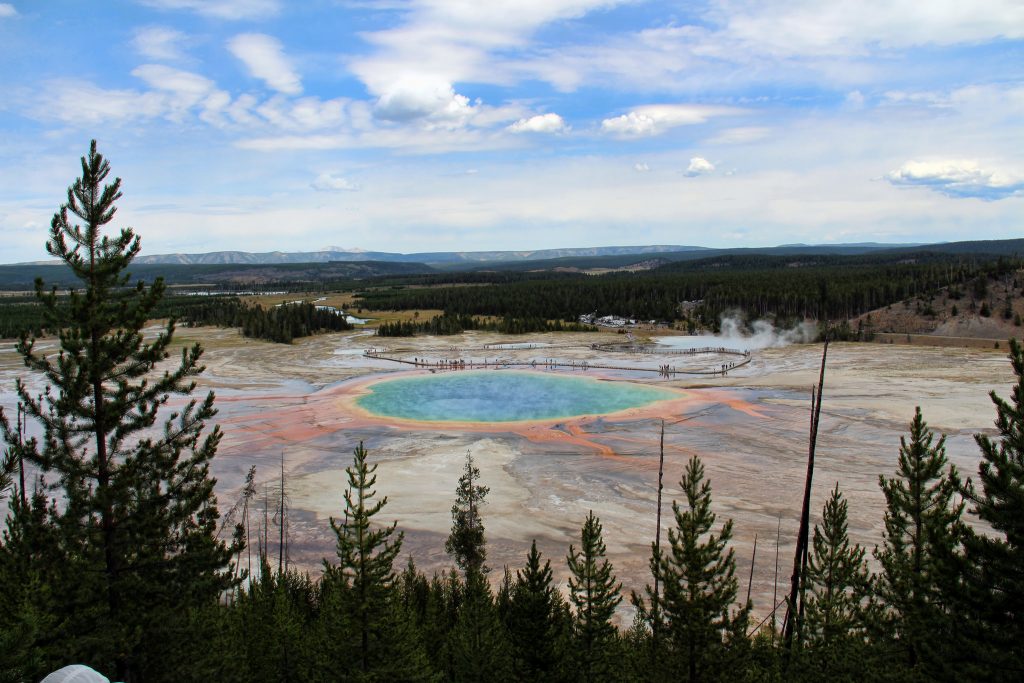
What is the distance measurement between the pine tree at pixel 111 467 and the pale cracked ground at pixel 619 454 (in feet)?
44.4

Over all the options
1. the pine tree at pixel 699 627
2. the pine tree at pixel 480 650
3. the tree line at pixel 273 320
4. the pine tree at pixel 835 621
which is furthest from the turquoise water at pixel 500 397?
the tree line at pixel 273 320

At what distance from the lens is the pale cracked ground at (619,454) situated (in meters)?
25.6

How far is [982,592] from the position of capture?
Answer: 28.2ft

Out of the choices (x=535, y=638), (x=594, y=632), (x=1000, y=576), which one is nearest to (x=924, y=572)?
(x=1000, y=576)

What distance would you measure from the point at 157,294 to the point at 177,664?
6128 millimetres

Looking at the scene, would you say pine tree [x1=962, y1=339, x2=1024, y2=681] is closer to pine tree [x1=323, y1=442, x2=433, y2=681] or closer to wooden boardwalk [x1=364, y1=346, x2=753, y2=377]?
pine tree [x1=323, y1=442, x2=433, y2=681]

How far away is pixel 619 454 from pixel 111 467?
28.0m

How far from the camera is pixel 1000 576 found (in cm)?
858

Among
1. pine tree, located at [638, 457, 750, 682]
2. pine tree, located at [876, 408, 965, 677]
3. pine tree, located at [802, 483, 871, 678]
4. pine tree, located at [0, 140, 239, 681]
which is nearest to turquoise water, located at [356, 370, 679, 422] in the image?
pine tree, located at [802, 483, 871, 678]

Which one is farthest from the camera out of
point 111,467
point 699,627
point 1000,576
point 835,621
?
point 835,621

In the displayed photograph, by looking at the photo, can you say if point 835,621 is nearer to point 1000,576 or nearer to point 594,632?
point 594,632

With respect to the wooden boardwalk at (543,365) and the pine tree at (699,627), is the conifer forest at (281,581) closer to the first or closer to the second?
the pine tree at (699,627)

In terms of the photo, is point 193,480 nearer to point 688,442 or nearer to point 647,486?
point 647,486

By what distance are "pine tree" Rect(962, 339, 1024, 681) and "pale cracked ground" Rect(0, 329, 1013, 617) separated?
505 inches
